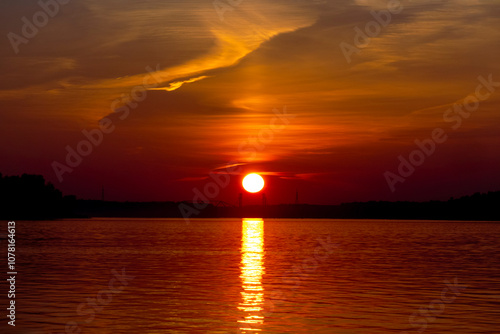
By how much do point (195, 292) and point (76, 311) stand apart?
9.61 meters

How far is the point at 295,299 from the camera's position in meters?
41.3

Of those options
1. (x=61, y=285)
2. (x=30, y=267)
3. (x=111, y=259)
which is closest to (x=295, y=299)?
(x=61, y=285)

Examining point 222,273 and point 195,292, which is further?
point 222,273

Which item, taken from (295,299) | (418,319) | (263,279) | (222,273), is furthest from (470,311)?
(222,273)

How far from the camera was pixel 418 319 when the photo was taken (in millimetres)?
34438

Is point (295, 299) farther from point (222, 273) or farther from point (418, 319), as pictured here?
point (222, 273)

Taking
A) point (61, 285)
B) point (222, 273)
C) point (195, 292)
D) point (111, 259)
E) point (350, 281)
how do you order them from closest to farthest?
point (195, 292)
point (61, 285)
point (350, 281)
point (222, 273)
point (111, 259)

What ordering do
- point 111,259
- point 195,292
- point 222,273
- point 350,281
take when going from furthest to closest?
point 111,259
point 222,273
point 350,281
point 195,292

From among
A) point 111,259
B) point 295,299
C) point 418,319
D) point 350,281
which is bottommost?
point 418,319

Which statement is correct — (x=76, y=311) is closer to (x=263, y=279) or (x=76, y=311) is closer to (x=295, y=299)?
(x=295, y=299)

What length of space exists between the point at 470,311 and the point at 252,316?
11.6 metres

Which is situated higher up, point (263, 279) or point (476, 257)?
point (476, 257)

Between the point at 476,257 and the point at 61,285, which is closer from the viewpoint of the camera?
the point at 61,285

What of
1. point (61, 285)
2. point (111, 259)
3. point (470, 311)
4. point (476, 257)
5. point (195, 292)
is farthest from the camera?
point (476, 257)
